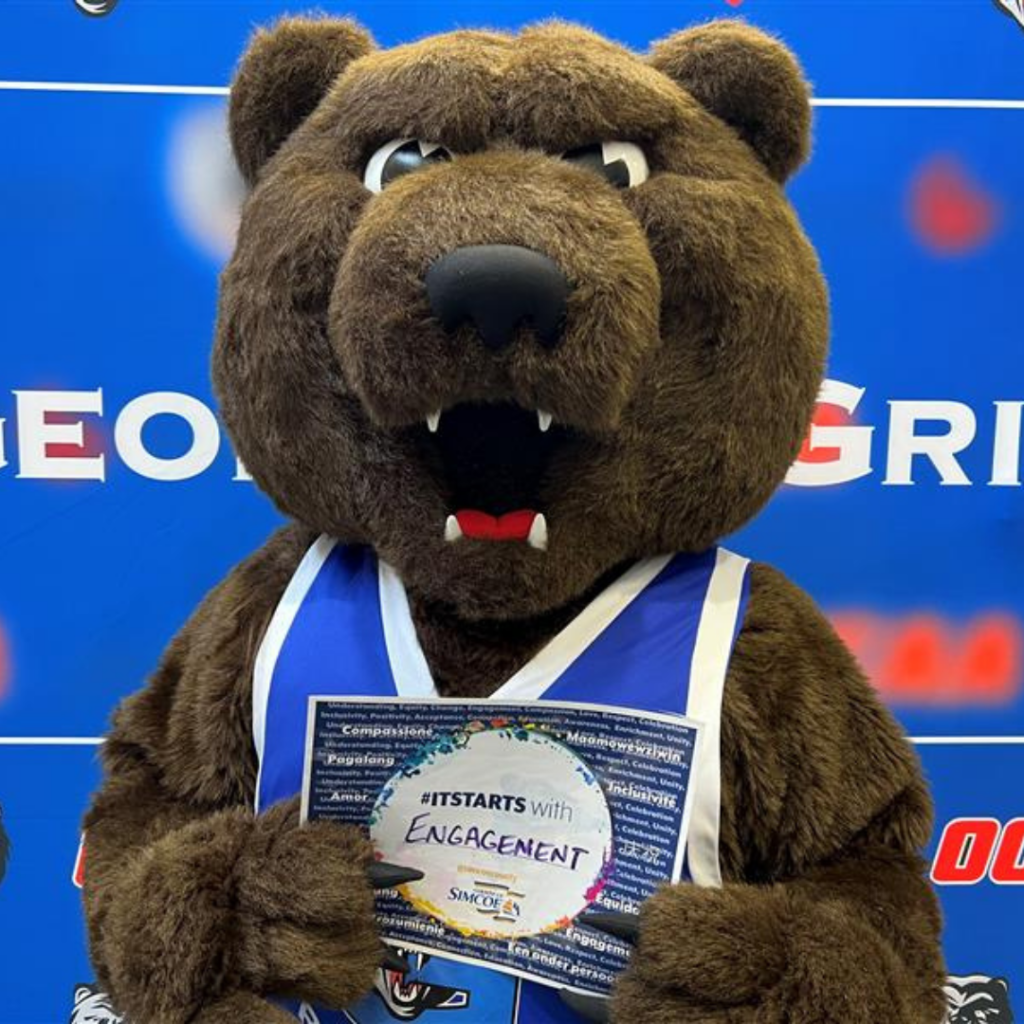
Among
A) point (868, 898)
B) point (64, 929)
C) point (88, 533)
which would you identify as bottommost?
point (64, 929)

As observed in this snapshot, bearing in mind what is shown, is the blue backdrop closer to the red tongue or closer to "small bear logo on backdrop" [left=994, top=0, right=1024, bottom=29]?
"small bear logo on backdrop" [left=994, top=0, right=1024, bottom=29]

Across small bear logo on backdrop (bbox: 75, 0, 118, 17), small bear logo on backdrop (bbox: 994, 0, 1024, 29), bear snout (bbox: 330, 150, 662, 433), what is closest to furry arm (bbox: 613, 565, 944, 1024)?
bear snout (bbox: 330, 150, 662, 433)

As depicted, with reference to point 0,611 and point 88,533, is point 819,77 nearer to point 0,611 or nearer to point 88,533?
point 88,533

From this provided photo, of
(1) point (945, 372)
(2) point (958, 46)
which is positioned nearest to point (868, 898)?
(1) point (945, 372)

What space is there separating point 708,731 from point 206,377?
0.85 m

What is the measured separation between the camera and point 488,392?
0.69 meters

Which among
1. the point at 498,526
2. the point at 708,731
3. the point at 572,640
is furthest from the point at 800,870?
the point at 498,526

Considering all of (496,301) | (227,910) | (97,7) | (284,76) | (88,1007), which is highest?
(97,7)

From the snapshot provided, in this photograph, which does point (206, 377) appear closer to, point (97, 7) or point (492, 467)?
point (97, 7)

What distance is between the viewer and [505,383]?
2.24 ft

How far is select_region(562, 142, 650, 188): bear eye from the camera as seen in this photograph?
782 mm

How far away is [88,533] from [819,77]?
1.08 meters

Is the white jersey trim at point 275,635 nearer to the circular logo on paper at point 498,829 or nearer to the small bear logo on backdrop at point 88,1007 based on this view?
the circular logo on paper at point 498,829

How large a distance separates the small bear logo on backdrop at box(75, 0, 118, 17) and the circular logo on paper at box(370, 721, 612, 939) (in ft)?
3.33
